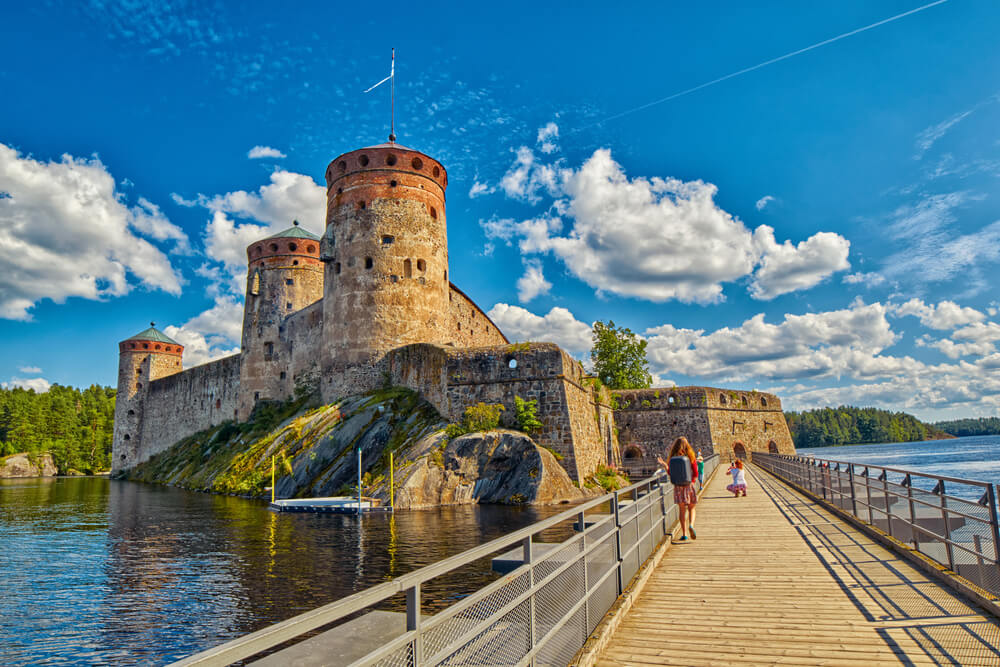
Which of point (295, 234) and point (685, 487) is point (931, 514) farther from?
point (295, 234)

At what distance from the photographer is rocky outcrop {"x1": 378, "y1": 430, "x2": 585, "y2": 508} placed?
81.0ft

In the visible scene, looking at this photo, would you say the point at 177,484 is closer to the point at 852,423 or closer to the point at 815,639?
the point at 815,639

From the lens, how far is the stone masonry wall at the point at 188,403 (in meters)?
52.5

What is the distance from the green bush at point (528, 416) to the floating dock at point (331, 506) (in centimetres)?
736

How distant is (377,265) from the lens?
3525 centimetres

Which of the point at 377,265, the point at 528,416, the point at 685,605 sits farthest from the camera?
the point at 377,265

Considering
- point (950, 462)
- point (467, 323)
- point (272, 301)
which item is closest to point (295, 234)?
point (272, 301)

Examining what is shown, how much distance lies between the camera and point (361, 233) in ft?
116

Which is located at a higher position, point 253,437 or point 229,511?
point 253,437

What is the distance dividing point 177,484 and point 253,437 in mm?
10327

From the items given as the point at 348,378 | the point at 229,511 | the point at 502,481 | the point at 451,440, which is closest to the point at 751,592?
the point at 502,481

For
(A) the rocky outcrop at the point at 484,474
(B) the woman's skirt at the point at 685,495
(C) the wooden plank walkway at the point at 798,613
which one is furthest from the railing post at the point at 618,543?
(A) the rocky outcrop at the point at 484,474

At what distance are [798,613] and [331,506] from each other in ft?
66.7

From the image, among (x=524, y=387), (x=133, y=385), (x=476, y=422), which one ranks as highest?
(x=133, y=385)
